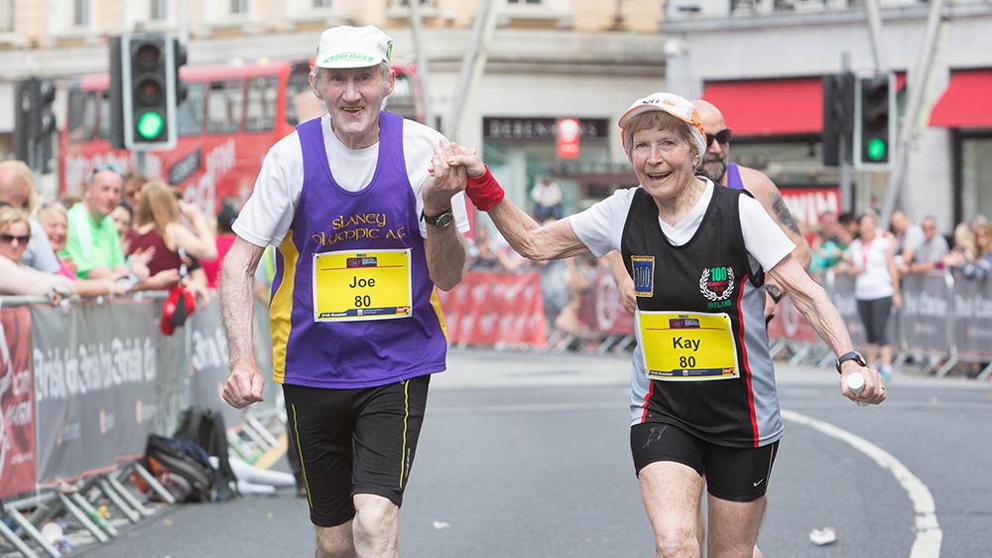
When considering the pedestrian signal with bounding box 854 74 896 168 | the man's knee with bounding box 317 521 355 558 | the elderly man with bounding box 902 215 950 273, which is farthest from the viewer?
the elderly man with bounding box 902 215 950 273

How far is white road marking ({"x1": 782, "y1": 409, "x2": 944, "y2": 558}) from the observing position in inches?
361

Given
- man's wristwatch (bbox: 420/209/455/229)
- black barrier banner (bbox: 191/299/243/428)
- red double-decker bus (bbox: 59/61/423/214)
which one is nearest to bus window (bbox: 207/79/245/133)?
red double-decker bus (bbox: 59/61/423/214)

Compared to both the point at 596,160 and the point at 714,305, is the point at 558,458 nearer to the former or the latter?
the point at 714,305

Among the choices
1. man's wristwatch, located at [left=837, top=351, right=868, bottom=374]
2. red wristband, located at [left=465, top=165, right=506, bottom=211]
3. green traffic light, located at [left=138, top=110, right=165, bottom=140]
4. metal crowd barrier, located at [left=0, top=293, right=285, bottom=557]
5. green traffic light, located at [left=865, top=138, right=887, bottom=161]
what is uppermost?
red wristband, located at [left=465, top=165, right=506, bottom=211]

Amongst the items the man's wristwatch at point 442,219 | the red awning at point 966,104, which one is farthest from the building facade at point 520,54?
the man's wristwatch at point 442,219

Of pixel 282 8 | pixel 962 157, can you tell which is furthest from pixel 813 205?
pixel 282 8

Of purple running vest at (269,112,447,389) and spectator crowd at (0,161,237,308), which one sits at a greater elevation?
purple running vest at (269,112,447,389)

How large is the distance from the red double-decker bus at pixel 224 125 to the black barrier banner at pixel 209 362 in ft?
59.4

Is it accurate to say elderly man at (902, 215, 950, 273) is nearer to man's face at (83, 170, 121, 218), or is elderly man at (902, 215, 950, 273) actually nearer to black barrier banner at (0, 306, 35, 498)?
man's face at (83, 170, 121, 218)

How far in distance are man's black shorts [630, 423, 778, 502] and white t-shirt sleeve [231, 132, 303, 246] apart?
4.37 ft

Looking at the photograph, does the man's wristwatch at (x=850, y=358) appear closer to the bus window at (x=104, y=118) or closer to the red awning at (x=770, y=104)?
the red awning at (x=770, y=104)

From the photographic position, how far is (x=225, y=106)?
33.7m

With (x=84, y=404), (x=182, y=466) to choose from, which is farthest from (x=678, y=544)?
(x=182, y=466)

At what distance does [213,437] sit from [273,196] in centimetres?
562
